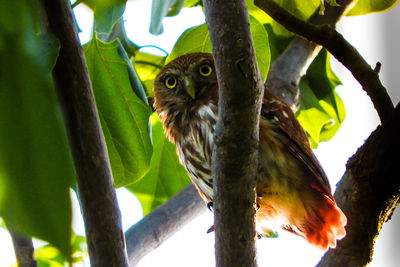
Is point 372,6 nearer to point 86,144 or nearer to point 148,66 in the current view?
point 148,66

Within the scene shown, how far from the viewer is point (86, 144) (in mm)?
1163

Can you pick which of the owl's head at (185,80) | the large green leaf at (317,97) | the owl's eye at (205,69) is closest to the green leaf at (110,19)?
the owl's head at (185,80)

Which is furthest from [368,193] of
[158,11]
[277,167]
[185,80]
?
[185,80]

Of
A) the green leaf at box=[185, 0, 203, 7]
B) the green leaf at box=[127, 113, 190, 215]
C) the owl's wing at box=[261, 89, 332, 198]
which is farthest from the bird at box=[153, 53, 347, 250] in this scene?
the green leaf at box=[185, 0, 203, 7]

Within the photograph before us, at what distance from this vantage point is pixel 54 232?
10.1 inches

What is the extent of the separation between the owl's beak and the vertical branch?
1.40 meters

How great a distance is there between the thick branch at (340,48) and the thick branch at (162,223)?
120 cm

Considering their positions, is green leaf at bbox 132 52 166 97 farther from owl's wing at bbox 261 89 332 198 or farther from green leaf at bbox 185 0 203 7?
owl's wing at bbox 261 89 332 198

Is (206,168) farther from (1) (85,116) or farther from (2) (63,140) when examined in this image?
(2) (63,140)

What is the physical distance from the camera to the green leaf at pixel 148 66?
296 centimetres

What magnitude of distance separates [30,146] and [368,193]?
1.70m

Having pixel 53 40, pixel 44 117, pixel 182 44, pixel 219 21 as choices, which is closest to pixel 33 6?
pixel 44 117

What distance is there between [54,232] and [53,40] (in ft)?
1.25

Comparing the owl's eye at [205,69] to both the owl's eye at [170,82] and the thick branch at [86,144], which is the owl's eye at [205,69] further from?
the thick branch at [86,144]
